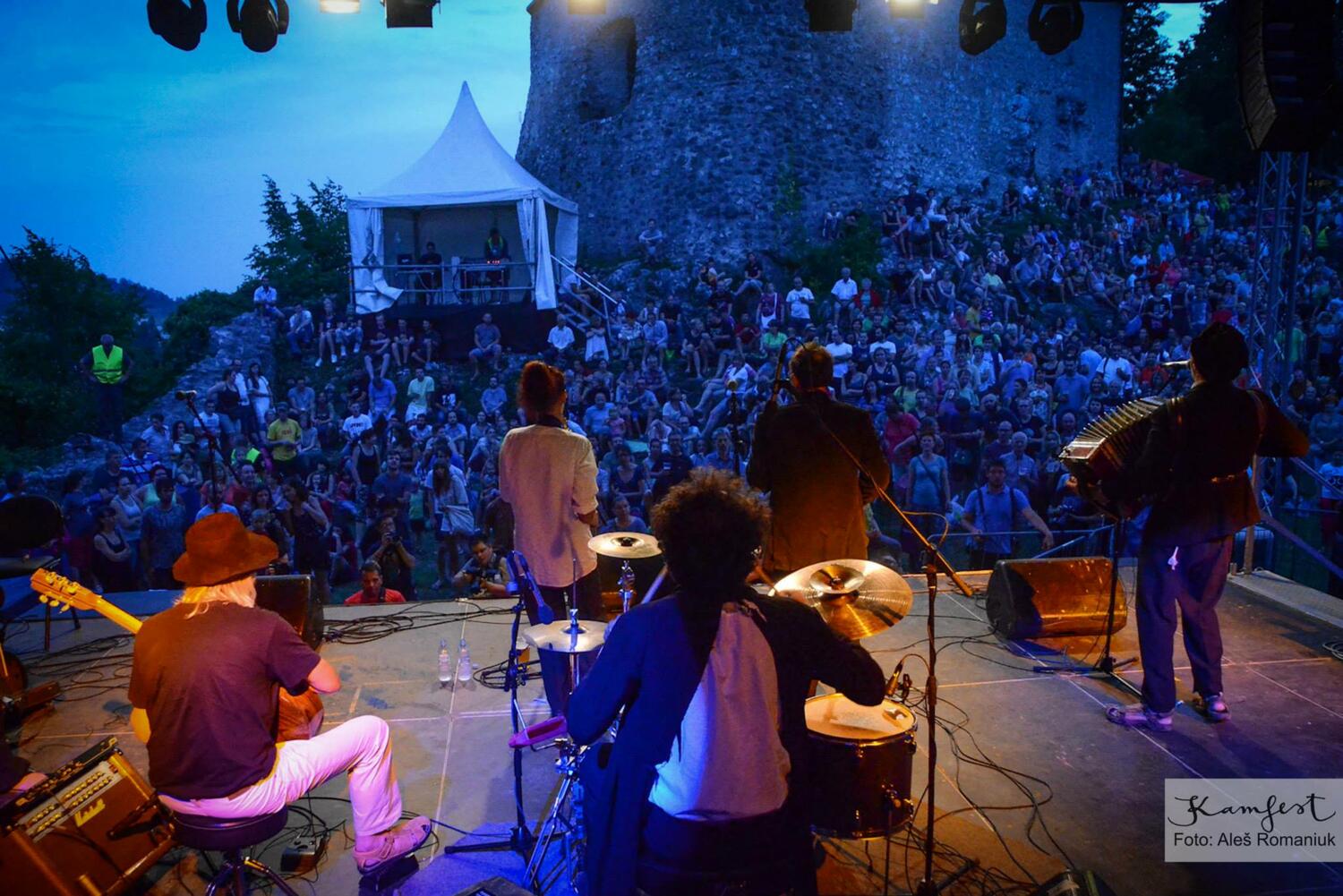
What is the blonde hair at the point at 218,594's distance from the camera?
2.53 m

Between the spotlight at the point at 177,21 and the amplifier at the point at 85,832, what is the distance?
4.55 m

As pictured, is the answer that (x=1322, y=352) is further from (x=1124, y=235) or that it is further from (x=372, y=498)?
(x=372, y=498)

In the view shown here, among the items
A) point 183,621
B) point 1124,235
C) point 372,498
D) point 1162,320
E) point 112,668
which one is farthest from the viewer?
point 1124,235

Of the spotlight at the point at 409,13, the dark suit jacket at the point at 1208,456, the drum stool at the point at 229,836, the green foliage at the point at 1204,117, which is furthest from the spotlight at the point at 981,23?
the green foliage at the point at 1204,117

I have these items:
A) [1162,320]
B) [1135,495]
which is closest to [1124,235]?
[1162,320]

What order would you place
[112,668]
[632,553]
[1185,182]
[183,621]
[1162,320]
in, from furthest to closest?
[1185,182] < [1162,320] < [112,668] < [632,553] < [183,621]

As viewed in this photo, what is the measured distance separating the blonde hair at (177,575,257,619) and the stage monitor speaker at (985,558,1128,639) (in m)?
3.76

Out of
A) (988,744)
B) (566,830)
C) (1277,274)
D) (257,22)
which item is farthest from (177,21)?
(1277,274)

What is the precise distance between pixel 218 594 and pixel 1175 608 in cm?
363

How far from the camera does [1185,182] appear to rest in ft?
79.6

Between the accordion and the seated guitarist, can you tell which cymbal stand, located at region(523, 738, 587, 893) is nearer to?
the seated guitarist

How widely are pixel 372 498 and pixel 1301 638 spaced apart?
22.7ft

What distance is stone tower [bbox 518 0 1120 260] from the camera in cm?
1877

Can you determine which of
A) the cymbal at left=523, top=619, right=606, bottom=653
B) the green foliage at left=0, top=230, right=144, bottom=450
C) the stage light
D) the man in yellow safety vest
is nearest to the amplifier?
the cymbal at left=523, top=619, right=606, bottom=653
